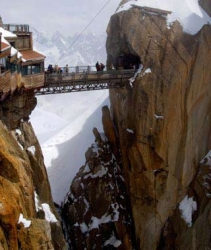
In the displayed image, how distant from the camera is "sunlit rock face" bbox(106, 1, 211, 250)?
39750 millimetres

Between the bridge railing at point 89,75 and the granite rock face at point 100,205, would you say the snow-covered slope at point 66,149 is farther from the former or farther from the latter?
the bridge railing at point 89,75

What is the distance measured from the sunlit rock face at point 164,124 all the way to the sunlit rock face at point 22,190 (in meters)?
9.82

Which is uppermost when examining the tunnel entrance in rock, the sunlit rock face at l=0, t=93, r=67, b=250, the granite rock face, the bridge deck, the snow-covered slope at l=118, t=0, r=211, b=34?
the snow-covered slope at l=118, t=0, r=211, b=34

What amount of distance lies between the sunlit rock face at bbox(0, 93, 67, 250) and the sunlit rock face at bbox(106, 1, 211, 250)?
9824mm

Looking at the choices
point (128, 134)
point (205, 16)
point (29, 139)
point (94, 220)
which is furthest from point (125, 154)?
point (205, 16)

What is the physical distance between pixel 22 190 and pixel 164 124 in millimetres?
17998

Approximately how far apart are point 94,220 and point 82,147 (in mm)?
13733

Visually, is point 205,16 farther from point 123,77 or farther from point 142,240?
point 142,240

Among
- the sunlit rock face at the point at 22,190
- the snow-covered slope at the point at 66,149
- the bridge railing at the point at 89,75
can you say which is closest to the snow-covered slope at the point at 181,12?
the bridge railing at the point at 89,75

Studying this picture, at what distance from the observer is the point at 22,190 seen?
26625 mm

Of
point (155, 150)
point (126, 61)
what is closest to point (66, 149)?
point (126, 61)

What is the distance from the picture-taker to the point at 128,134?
41094 millimetres

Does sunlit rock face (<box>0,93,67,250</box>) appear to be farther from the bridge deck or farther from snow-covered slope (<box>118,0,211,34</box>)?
snow-covered slope (<box>118,0,211,34</box>)

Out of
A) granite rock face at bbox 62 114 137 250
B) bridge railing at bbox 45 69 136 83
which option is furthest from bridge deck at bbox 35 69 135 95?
granite rock face at bbox 62 114 137 250
